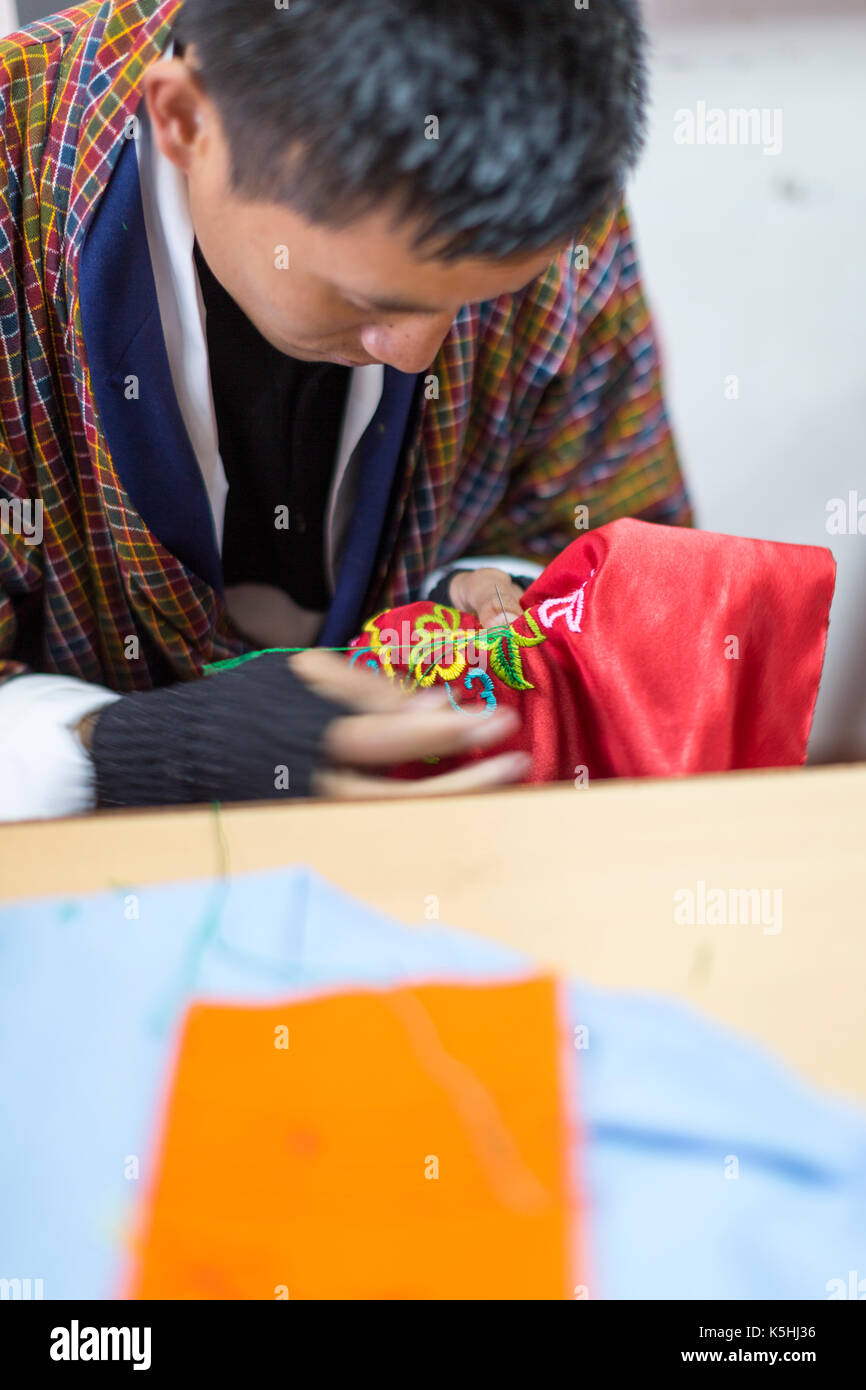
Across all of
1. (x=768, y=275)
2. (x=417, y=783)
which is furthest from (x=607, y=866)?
(x=768, y=275)

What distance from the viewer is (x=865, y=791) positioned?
519mm

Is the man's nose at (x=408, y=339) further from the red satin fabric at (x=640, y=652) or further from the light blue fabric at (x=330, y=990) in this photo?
the light blue fabric at (x=330, y=990)

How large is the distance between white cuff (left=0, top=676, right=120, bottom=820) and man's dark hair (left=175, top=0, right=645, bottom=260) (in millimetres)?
293

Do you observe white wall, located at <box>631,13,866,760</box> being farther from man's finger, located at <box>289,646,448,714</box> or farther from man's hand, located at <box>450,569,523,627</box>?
man's finger, located at <box>289,646,448,714</box>

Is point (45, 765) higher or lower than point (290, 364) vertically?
lower

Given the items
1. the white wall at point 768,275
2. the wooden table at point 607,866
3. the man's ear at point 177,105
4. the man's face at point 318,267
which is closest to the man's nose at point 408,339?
the man's face at point 318,267

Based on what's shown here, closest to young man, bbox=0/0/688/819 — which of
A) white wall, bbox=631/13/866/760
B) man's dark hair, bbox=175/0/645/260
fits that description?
man's dark hair, bbox=175/0/645/260

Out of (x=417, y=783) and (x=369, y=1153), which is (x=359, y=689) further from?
(x=369, y=1153)

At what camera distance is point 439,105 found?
0.39 metres

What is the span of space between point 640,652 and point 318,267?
252 millimetres

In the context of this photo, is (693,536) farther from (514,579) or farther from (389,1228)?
(389,1228)

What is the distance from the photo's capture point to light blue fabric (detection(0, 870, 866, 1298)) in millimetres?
370
